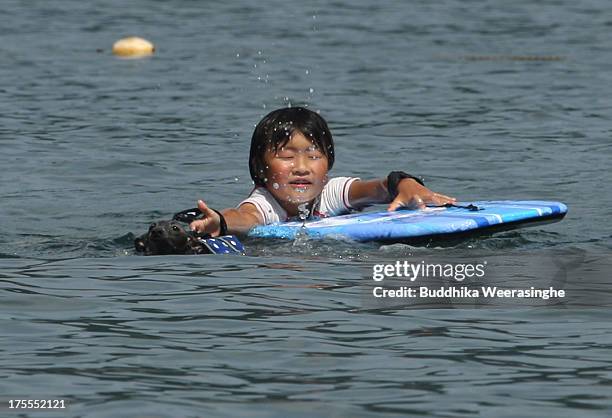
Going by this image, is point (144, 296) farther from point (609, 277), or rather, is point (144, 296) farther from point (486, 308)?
point (609, 277)

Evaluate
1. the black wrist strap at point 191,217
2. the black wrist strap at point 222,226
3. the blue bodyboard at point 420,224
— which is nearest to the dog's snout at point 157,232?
the black wrist strap at point 191,217

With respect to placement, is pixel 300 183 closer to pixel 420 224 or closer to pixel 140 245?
pixel 420 224

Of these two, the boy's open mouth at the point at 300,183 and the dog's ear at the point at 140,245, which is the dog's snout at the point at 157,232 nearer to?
the dog's ear at the point at 140,245

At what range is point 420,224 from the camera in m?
8.45

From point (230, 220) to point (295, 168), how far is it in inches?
22.2

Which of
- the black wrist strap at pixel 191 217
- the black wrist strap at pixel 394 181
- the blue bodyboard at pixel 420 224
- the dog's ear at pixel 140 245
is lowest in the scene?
the dog's ear at pixel 140 245

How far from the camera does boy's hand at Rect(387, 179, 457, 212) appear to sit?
8.92 m

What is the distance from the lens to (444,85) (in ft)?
56.2

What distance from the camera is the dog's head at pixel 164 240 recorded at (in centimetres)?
792

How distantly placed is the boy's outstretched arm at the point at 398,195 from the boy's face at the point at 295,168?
37cm

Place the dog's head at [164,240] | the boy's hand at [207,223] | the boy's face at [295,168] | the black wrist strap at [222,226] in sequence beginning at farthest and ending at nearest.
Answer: the boy's face at [295,168], the black wrist strap at [222,226], the boy's hand at [207,223], the dog's head at [164,240]

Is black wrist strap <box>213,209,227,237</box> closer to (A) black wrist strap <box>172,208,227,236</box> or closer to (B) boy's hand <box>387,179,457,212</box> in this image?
(A) black wrist strap <box>172,208,227,236</box>

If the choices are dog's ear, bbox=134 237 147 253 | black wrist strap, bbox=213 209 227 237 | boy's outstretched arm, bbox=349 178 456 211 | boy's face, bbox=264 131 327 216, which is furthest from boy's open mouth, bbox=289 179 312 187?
dog's ear, bbox=134 237 147 253

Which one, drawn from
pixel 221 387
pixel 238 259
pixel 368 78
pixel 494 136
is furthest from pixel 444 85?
pixel 221 387
